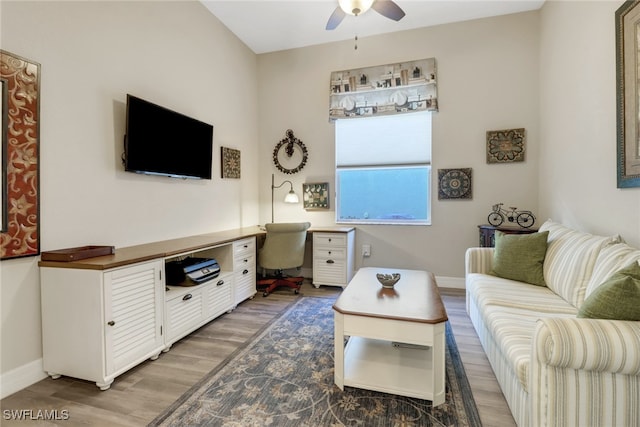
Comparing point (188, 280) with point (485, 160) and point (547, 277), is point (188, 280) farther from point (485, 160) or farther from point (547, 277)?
point (485, 160)

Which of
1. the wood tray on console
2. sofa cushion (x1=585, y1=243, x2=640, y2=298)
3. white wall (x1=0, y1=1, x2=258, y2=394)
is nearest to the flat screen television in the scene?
→ white wall (x1=0, y1=1, x2=258, y2=394)

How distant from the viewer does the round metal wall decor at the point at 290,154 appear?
4.38m

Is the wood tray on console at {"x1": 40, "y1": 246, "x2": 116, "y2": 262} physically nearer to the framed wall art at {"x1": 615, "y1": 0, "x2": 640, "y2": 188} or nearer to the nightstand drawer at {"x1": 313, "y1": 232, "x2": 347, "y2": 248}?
the nightstand drawer at {"x1": 313, "y1": 232, "x2": 347, "y2": 248}

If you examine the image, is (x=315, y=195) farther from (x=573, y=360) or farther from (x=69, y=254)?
(x=573, y=360)

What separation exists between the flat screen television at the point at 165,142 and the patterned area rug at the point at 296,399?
5.67 feet

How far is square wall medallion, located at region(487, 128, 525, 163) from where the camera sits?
355 centimetres

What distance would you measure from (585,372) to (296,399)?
135 cm

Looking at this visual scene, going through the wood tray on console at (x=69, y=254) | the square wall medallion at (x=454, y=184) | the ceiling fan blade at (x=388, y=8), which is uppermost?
the ceiling fan blade at (x=388, y=8)

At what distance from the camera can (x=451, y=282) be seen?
3.82 metres

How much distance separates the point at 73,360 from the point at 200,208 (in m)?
1.81

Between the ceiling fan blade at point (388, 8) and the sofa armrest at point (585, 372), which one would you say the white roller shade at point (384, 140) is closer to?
the ceiling fan blade at point (388, 8)

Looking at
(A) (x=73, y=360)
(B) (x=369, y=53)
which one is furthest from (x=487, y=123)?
(A) (x=73, y=360)

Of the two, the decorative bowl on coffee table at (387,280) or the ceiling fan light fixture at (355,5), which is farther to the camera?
the ceiling fan light fixture at (355,5)

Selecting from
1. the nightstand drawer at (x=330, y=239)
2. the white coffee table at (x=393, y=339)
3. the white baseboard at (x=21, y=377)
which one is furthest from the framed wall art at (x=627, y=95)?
the white baseboard at (x=21, y=377)
